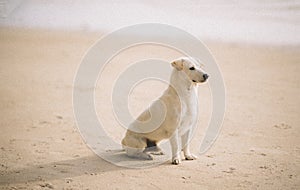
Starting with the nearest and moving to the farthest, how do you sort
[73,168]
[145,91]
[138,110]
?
[73,168] → [138,110] → [145,91]

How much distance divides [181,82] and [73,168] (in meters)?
1.51

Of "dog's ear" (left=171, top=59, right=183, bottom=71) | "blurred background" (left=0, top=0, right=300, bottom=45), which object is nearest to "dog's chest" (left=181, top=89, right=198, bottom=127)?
"dog's ear" (left=171, top=59, right=183, bottom=71)

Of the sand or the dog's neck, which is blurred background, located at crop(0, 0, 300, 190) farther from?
the dog's neck

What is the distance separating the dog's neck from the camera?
17.4 feet

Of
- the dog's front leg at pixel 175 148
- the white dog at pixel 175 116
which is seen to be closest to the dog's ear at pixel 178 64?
the white dog at pixel 175 116

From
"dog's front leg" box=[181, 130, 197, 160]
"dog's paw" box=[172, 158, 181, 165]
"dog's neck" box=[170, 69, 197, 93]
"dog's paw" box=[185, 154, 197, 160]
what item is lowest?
"dog's paw" box=[172, 158, 181, 165]

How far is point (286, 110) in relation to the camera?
7.70 meters

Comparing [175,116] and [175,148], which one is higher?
[175,116]

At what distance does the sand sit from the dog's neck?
0.83m

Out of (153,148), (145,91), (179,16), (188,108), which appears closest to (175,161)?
(153,148)

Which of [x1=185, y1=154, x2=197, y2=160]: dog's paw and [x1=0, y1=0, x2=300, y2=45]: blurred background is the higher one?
[x1=0, y1=0, x2=300, y2=45]: blurred background

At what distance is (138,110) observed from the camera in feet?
25.1

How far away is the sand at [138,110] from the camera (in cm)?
491

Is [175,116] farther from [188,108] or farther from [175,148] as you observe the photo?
[175,148]
